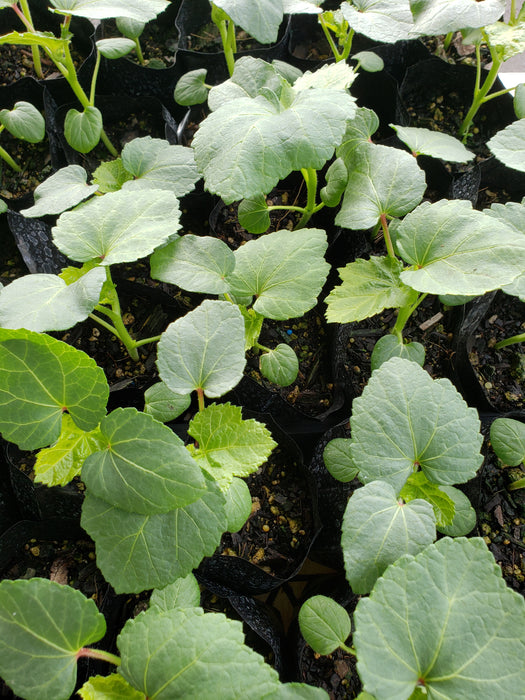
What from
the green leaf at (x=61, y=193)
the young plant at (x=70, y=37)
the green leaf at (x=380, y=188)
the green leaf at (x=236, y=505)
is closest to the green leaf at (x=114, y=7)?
the young plant at (x=70, y=37)

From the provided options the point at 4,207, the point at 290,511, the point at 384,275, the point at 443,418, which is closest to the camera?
the point at 443,418

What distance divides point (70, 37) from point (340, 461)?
106 centimetres

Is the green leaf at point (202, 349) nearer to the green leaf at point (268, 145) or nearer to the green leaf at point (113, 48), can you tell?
the green leaf at point (268, 145)

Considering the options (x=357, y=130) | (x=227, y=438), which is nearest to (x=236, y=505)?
(x=227, y=438)

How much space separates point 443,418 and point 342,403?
14.1 inches

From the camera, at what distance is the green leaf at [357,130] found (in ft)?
3.14

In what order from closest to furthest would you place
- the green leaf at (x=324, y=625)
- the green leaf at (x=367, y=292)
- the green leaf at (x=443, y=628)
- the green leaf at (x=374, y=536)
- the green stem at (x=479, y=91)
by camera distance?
the green leaf at (x=443, y=628) < the green leaf at (x=374, y=536) < the green leaf at (x=324, y=625) < the green leaf at (x=367, y=292) < the green stem at (x=479, y=91)

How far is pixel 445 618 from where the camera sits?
538mm

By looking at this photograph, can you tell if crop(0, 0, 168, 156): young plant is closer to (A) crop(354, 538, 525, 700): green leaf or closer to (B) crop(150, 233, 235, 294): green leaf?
(B) crop(150, 233, 235, 294): green leaf

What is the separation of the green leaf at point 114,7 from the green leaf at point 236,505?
886mm

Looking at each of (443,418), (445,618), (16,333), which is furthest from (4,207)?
(445,618)

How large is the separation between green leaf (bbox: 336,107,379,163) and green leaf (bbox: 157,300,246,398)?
45cm

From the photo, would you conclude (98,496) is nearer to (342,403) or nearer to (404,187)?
(342,403)

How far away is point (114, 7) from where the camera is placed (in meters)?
0.96
